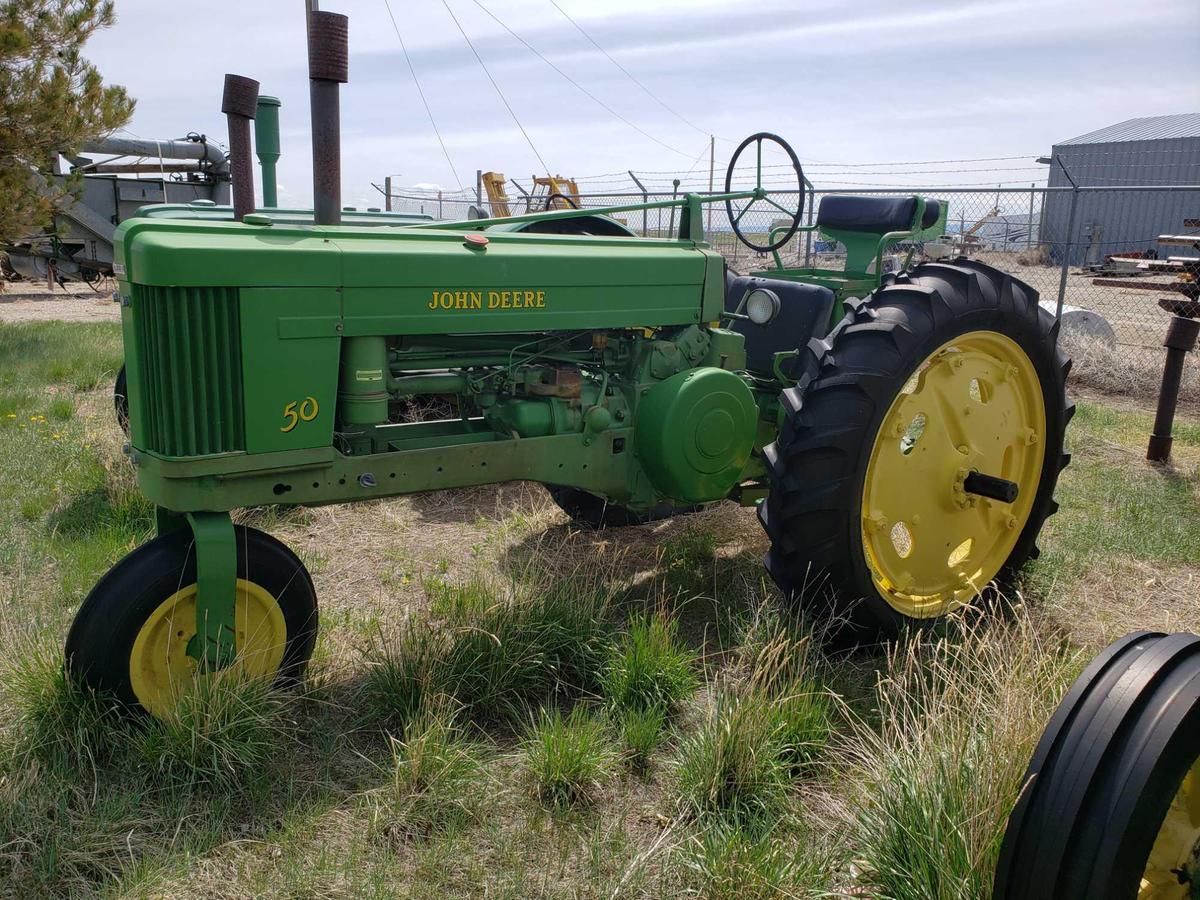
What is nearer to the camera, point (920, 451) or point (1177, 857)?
point (1177, 857)

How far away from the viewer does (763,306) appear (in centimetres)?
415

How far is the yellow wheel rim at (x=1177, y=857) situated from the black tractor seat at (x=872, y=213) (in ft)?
11.2

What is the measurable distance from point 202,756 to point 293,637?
0.50 meters

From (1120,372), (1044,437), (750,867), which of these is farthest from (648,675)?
(1120,372)

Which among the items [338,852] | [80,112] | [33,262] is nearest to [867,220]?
[338,852]

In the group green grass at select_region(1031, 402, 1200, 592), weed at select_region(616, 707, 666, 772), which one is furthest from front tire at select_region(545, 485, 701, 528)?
weed at select_region(616, 707, 666, 772)

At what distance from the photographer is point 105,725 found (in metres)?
2.72

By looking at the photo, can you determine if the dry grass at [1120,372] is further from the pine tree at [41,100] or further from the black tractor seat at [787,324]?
the pine tree at [41,100]

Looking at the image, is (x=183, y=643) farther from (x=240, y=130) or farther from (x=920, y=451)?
(x=920, y=451)

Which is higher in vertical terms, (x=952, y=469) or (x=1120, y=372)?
(x=952, y=469)

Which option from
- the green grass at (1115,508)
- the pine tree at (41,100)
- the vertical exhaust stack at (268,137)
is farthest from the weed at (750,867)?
the pine tree at (41,100)

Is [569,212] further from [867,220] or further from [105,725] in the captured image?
[105,725]

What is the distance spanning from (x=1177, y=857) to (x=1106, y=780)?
14.2 inches

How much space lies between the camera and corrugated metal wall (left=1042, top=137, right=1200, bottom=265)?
2302cm
